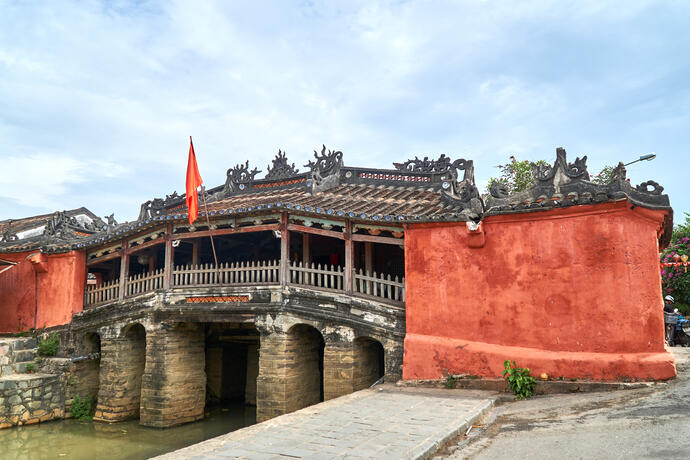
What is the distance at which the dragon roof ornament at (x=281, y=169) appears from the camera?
1477 centimetres

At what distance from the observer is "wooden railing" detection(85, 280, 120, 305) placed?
14.0 metres

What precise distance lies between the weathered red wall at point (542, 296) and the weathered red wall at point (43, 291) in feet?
34.7

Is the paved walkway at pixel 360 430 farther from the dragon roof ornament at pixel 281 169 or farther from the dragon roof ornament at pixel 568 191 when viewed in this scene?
the dragon roof ornament at pixel 281 169

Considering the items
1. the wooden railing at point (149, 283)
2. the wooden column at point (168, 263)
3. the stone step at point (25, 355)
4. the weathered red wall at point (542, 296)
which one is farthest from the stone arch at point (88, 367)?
the weathered red wall at point (542, 296)

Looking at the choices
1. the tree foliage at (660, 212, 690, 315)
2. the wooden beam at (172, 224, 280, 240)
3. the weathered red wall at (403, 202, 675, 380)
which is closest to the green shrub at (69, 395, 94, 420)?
the wooden beam at (172, 224, 280, 240)

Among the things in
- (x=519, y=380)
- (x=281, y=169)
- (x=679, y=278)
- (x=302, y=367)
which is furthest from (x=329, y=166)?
(x=679, y=278)

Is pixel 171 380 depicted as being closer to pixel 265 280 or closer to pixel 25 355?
pixel 265 280

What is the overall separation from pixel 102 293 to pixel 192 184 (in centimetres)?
538

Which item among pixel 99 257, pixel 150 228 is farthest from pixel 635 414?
pixel 99 257

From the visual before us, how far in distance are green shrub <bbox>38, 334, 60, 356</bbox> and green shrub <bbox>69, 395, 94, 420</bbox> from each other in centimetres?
167

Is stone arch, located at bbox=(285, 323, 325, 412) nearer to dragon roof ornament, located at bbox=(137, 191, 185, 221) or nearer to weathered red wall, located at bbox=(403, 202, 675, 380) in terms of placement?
weathered red wall, located at bbox=(403, 202, 675, 380)

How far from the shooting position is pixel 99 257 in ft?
47.5

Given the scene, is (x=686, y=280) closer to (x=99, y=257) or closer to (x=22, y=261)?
(x=99, y=257)

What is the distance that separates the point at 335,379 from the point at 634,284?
579 cm
